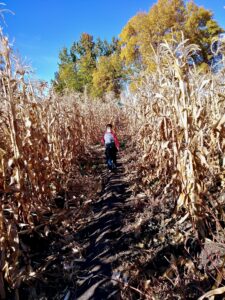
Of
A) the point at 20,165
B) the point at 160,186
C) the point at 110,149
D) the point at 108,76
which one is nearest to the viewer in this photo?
the point at 20,165

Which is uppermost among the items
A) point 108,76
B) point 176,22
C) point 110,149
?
point 176,22

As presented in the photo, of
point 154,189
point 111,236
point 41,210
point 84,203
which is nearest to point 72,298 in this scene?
point 111,236

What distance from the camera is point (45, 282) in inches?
110

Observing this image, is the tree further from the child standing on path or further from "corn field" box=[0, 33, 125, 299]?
"corn field" box=[0, 33, 125, 299]

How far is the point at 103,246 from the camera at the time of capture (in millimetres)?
3373

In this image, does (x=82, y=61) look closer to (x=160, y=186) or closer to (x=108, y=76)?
(x=108, y=76)

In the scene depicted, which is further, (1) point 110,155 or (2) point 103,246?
(1) point 110,155

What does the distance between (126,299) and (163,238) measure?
3.32 feet

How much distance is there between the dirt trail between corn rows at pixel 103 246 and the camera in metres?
2.64

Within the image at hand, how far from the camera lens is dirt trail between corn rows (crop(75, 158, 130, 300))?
8.66 feet

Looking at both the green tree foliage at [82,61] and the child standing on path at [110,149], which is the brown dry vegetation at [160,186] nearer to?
the child standing on path at [110,149]

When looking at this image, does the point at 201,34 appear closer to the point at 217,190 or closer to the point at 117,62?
the point at 117,62

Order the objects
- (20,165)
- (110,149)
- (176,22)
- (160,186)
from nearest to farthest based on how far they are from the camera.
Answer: (20,165)
(160,186)
(110,149)
(176,22)

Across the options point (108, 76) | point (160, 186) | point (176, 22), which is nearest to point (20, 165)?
point (160, 186)
